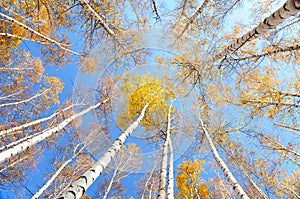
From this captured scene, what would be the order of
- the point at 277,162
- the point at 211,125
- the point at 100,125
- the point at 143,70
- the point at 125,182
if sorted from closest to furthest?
the point at 277,162 → the point at 211,125 → the point at 143,70 → the point at 100,125 → the point at 125,182

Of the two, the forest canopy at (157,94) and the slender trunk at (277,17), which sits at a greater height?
the forest canopy at (157,94)

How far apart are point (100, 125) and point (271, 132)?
9.37m

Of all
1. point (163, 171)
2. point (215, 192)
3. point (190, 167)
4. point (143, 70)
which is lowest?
point (163, 171)

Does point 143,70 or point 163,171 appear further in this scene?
point 143,70

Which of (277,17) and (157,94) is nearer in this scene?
(277,17)

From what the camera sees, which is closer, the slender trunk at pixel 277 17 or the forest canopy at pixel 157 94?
the slender trunk at pixel 277 17

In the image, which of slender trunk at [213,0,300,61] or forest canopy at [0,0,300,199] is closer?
slender trunk at [213,0,300,61]

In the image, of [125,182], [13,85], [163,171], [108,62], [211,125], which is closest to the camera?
[163,171]

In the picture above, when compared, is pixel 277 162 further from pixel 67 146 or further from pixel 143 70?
pixel 67 146

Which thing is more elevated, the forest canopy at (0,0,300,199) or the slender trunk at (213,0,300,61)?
the forest canopy at (0,0,300,199)

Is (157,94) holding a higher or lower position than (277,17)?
higher

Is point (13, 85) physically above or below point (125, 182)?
above

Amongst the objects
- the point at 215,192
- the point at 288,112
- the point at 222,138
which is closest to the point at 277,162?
the point at 222,138

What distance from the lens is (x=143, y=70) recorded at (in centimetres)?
1209
